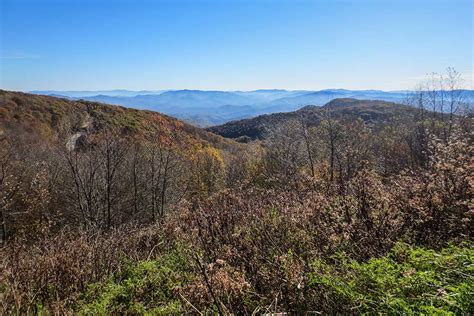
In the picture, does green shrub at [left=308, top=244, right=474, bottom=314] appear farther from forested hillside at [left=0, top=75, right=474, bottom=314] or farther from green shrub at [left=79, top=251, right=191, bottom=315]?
green shrub at [left=79, top=251, right=191, bottom=315]

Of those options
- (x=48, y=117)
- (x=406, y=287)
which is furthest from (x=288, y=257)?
(x=48, y=117)

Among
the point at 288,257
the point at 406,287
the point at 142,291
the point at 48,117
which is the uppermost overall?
the point at 48,117

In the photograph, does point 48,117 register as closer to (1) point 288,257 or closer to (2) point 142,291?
(2) point 142,291

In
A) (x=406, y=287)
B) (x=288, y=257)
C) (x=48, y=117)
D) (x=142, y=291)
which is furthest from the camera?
(x=48, y=117)

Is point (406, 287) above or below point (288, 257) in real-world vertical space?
above

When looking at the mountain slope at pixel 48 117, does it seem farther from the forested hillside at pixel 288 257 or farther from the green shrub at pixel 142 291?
the green shrub at pixel 142 291

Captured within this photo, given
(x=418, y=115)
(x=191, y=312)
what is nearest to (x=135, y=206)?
(x=191, y=312)

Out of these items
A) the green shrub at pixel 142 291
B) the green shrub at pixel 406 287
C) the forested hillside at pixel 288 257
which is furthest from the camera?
the green shrub at pixel 142 291

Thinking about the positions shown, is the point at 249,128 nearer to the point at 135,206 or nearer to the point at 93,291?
the point at 135,206

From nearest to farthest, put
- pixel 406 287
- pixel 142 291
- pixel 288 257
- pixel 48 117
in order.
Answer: pixel 406 287
pixel 288 257
pixel 142 291
pixel 48 117

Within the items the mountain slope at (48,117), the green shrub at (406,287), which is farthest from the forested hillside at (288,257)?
the mountain slope at (48,117)

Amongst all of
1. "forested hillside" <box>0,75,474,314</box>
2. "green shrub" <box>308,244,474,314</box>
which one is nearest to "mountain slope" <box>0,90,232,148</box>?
"forested hillside" <box>0,75,474,314</box>

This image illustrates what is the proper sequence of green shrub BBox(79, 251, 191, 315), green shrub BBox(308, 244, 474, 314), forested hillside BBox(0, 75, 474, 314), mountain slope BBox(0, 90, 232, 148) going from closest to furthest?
green shrub BBox(308, 244, 474, 314) → forested hillside BBox(0, 75, 474, 314) → green shrub BBox(79, 251, 191, 315) → mountain slope BBox(0, 90, 232, 148)

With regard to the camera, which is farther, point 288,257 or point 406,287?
point 288,257
